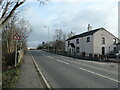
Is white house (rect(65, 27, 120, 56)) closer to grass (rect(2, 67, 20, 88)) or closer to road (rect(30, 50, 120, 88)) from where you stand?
road (rect(30, 50, 120, 88))

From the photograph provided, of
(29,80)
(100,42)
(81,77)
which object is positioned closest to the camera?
(29,80)

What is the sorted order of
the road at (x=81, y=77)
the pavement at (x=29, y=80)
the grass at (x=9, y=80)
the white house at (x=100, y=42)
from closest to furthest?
the grass at (x=9, y=80), the pavement at (x=29, y=80), the road at (x=81, y=77), the white house at (x=100, y=42)

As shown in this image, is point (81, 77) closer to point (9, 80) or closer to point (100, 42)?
point (9, 80)

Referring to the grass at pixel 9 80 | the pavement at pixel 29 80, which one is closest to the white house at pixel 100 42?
the pavement at pixel 29 80

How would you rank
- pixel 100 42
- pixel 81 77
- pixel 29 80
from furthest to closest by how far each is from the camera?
1. pixel 100 42
2. pixel 81 77
3. pixel 29 80

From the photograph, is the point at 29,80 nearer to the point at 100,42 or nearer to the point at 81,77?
the point at 81,77

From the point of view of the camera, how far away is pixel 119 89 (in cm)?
906

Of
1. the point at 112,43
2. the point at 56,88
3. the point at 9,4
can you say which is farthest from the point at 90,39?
the point at 56,88

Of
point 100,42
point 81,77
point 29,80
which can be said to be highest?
point 100,42

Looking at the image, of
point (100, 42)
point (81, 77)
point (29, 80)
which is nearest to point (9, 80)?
point (29, 80)

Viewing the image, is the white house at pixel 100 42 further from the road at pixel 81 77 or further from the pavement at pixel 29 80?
the pavement at pixel 29 80

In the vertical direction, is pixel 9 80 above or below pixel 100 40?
below

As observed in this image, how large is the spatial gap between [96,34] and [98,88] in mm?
47017

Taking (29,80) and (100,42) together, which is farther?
(100,42)
